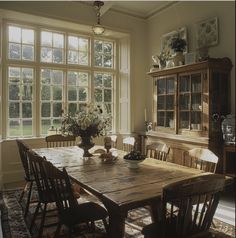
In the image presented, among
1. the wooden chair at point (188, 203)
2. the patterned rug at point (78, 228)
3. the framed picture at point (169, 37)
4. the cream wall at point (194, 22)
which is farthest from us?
the framed picture at point (169, 37)

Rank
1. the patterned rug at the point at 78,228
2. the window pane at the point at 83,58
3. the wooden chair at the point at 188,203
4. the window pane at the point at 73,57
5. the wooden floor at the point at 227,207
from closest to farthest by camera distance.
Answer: the wooden chair at the point at 188,203 < the patterned rug at the point at 78,228 < the wooden floor at the point at 227,207 < the window pane at the point at 73,57 < the window pane at the point at 83,58

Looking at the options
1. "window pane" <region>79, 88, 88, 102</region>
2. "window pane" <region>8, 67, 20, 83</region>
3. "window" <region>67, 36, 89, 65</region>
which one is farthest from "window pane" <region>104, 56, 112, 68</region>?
"window pane" <region>8, 67, 20, 83</region>

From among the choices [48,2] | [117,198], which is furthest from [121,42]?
[117,198]

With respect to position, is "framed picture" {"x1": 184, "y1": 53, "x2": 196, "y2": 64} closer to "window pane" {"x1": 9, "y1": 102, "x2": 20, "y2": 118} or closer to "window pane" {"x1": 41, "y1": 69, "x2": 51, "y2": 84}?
"window pane" {"x1": 41, "y1": 69, "x2": 51, "y2": 84}

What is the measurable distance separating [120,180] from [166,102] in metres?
2.68

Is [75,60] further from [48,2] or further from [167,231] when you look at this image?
[167,231]

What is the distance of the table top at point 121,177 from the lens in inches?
61.9

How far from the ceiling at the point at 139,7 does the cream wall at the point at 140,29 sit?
89mm

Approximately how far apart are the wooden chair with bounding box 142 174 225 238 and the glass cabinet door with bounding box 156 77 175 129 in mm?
2655

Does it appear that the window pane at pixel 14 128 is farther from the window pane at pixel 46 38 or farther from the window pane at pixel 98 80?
the window pane at pixel 98 80

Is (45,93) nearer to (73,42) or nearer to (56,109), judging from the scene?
(56,109)

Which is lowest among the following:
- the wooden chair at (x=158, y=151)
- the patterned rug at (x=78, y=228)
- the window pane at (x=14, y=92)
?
the patterned rug at (x=78, y=228)

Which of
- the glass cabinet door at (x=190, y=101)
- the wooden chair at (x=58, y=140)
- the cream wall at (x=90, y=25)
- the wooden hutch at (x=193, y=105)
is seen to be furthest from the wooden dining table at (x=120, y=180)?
the cream wall at (x=90, y=25)

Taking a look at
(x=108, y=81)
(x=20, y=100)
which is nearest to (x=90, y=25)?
(x=108, y=81)
